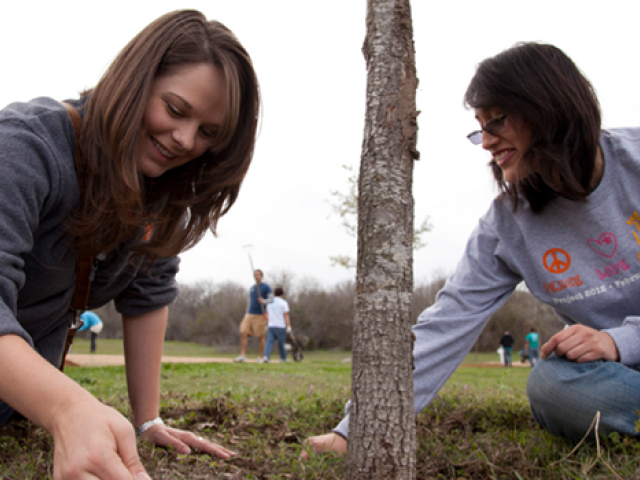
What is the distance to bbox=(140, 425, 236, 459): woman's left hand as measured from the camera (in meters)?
1.97

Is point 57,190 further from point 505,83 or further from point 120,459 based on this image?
point 505,83

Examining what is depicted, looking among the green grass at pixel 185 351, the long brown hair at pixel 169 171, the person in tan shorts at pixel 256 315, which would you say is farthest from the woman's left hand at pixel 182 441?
the green grass at pixel 185 351

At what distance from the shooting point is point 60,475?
3.17 ft

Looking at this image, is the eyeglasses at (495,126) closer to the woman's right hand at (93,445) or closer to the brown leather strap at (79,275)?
the brown leather strap at (79,275)

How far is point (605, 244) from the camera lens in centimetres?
217

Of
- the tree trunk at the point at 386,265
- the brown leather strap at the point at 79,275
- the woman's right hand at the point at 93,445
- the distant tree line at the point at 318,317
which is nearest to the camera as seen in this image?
the woman's right hand at the point at 93,445

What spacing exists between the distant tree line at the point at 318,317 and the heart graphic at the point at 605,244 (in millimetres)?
28562

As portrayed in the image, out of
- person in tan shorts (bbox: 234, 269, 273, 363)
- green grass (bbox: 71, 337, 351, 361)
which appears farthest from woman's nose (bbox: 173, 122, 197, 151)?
green grass (bbox: 71, 337, 351, 361)

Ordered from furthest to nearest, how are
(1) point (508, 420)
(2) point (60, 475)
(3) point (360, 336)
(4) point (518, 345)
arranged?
(4) point (518, 345) → (1) point (508, 420) → (3) point (360, 336) → (2) point (60, 475)

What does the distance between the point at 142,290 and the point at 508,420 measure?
6.43 feet

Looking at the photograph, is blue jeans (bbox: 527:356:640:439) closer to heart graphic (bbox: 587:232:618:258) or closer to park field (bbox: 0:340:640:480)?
park field (bbox: 0:340:640:480)

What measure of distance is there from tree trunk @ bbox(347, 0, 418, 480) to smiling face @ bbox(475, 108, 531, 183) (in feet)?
2.10

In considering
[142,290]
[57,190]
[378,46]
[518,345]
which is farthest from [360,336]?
[518,345]

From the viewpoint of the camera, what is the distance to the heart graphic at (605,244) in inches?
84.9
